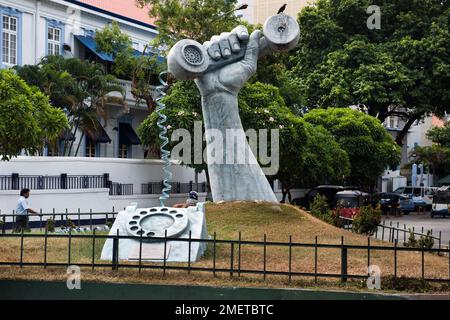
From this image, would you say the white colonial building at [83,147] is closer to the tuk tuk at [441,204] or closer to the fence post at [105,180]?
the fence post at [105,180]

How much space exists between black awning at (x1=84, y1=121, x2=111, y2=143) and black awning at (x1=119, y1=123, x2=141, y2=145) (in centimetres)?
198

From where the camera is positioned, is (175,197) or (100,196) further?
(175,197)

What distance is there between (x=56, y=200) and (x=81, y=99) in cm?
614

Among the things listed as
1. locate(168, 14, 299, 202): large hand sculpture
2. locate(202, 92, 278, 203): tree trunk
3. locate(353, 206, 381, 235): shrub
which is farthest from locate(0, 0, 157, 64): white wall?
locate(353, 206, 381, 235): shrub

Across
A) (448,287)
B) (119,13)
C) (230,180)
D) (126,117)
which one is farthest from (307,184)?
(448,287)

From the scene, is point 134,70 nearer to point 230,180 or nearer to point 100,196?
point 100,196

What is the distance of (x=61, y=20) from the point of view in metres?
34.0

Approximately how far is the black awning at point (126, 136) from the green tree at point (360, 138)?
31.3ft

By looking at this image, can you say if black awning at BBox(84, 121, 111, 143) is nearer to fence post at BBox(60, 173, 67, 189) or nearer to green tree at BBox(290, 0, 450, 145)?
fence post at BBox(60, 173, 67, 189)

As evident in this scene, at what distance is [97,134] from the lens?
34.5 metres

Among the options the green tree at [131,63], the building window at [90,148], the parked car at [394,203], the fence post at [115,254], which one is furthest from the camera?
the parked car at [394,203]

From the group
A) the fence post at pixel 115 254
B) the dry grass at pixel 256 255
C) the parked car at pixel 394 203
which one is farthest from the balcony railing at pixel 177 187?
the fence post at pixel 115 254

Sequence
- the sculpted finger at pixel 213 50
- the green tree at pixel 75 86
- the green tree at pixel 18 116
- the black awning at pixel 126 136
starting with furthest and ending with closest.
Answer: the black awning at pixel 126 136
the green tree at pixel 75 86
the sculpted finger at pixel 213 50
the green tree at pixel 18 116

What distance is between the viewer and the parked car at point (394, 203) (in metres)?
41.0
